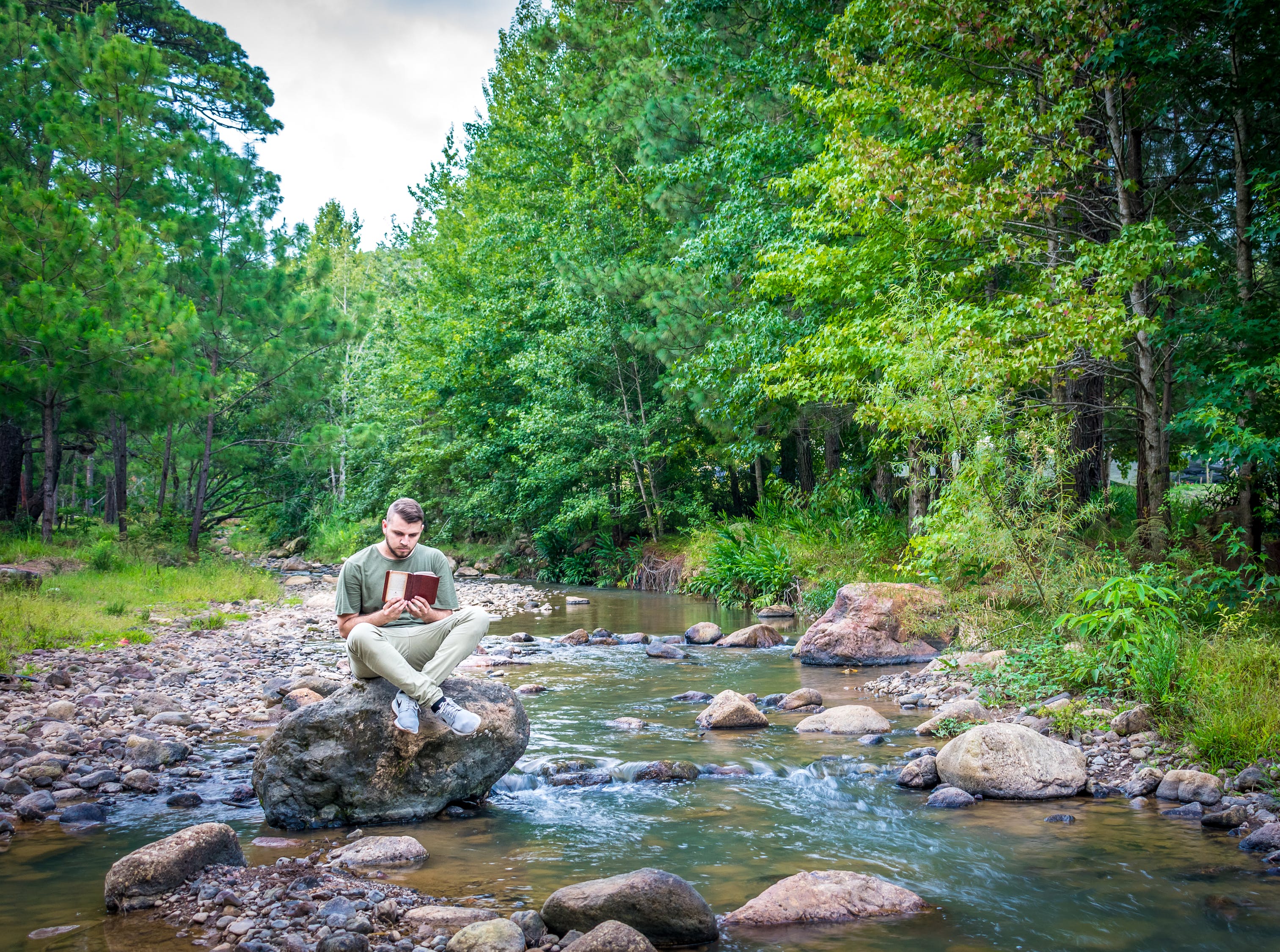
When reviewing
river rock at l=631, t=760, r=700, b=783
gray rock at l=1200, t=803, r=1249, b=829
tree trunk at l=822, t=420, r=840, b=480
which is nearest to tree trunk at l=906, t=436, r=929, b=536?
tree trunk at l=822, t=420, r=840, b=480

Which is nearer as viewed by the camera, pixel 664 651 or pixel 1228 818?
pixel 1228 818

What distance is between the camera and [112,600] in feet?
40.2

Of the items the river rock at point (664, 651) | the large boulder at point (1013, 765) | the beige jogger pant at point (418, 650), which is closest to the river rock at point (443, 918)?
the beige jogger pant at point (418, 650)

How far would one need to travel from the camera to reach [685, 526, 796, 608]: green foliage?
15.7m

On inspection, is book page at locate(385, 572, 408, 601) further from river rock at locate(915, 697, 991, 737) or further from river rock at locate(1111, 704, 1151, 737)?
river rock at locate(1111, 704, 1151, 737)

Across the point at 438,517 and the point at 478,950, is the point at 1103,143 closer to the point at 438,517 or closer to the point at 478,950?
the point at 478,950

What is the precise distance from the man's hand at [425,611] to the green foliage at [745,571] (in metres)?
11.1

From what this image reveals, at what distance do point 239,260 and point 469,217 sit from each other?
1357cm

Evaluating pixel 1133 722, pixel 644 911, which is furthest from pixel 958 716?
pixel 644 911

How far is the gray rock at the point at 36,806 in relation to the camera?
4871 mm

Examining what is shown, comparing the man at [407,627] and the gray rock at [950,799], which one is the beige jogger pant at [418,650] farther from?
the gray rock at [950,799]

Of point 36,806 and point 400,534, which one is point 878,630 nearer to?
point 400,534

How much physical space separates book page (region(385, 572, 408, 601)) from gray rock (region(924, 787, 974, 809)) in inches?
143

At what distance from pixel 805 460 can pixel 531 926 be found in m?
16.1
